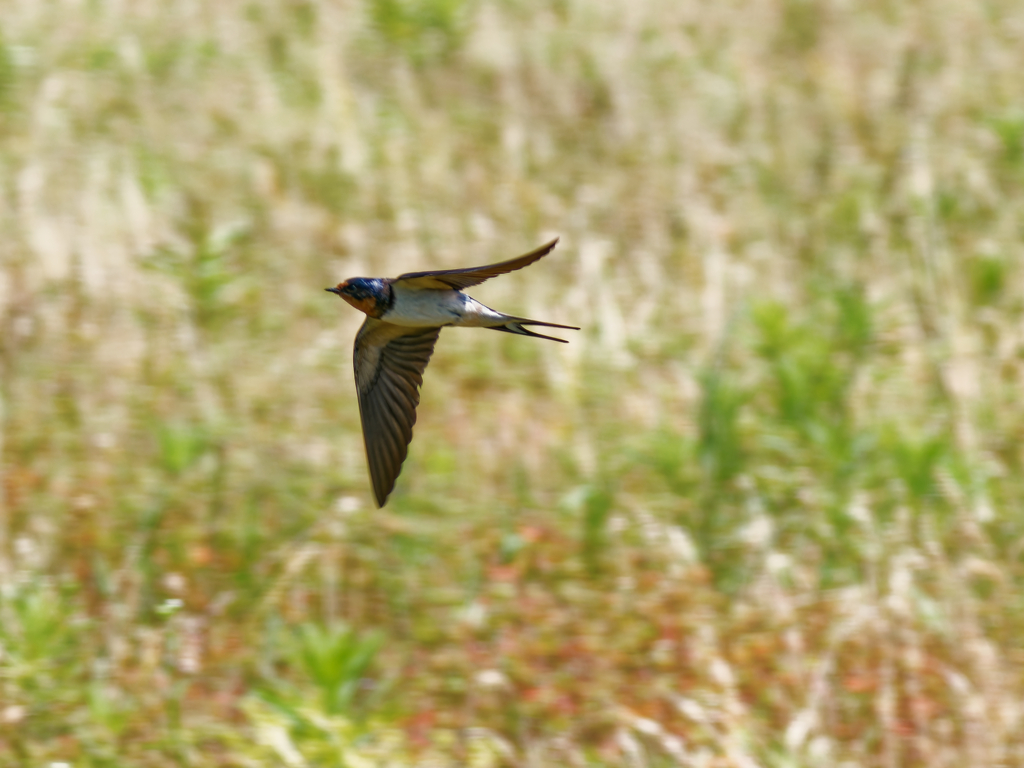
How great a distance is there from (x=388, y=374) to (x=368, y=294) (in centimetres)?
63

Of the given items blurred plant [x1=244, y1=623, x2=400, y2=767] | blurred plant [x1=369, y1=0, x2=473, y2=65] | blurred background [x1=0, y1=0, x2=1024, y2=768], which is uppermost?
blurred plant [x1=369, y1=0, x2=473, y2=65]

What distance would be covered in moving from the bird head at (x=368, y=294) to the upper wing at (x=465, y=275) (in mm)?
72

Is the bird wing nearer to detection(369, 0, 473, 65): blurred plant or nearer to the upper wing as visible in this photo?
the upper wing

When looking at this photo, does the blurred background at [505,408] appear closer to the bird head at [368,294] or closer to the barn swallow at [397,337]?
the barn swallow at [397,337]

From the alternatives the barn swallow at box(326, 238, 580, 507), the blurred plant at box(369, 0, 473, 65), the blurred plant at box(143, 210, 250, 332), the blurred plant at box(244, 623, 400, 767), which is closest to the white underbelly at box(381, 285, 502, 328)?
the barn swallow at box(326, 238, 580, 507)

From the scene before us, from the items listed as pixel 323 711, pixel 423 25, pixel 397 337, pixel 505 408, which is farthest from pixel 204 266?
pixel 423 25

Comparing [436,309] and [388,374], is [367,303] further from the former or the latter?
[388,374]

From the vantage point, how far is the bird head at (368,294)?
2637mm

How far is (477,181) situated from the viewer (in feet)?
19.2

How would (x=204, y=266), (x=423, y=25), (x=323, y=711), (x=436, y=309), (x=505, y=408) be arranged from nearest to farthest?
(x=436, y=309) < (x=323, y=711) < (x=204, y=266) < (x=505, y=408) < (x=423, y=25)

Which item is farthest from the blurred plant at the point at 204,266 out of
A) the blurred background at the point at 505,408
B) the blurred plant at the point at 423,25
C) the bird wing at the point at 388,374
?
the blurred plant at the point at 423,25

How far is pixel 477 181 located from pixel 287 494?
85.1 inches

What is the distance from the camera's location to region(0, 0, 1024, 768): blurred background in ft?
12.5

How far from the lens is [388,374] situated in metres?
3.25
